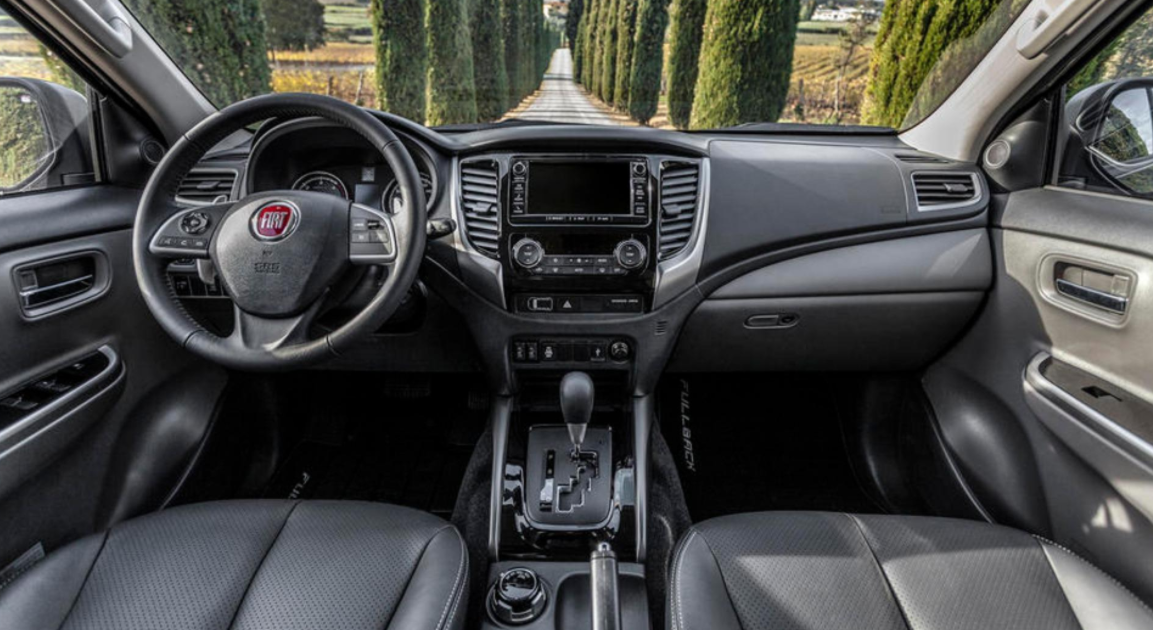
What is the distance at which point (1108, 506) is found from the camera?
57.2 inches

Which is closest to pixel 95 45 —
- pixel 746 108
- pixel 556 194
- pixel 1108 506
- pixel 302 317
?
pixel 302 317

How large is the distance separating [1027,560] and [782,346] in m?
0.86

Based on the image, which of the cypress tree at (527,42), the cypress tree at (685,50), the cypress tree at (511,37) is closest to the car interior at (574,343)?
the cypress tree at (527,42)

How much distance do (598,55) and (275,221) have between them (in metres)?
1.56

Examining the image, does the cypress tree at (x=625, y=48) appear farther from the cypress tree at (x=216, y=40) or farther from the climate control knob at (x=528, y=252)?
the cypress tree at (x=216, y=40)

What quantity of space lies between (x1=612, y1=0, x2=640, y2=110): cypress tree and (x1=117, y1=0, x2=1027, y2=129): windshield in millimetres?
13

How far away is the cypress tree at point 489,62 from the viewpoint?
241 centimetres

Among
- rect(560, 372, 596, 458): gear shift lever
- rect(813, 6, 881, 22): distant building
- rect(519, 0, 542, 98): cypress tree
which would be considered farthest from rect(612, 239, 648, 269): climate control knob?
rect(813, 6, 881, 22): distant building

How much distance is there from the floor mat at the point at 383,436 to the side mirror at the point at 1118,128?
1.91m

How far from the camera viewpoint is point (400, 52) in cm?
449

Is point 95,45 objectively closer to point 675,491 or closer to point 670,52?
point 675,491

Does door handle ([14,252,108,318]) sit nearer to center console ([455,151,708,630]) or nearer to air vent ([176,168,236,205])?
air vent ([176,168,236,205])

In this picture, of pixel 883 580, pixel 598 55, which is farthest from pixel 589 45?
pixel 883 580

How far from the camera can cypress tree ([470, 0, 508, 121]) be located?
2412 millimetres
